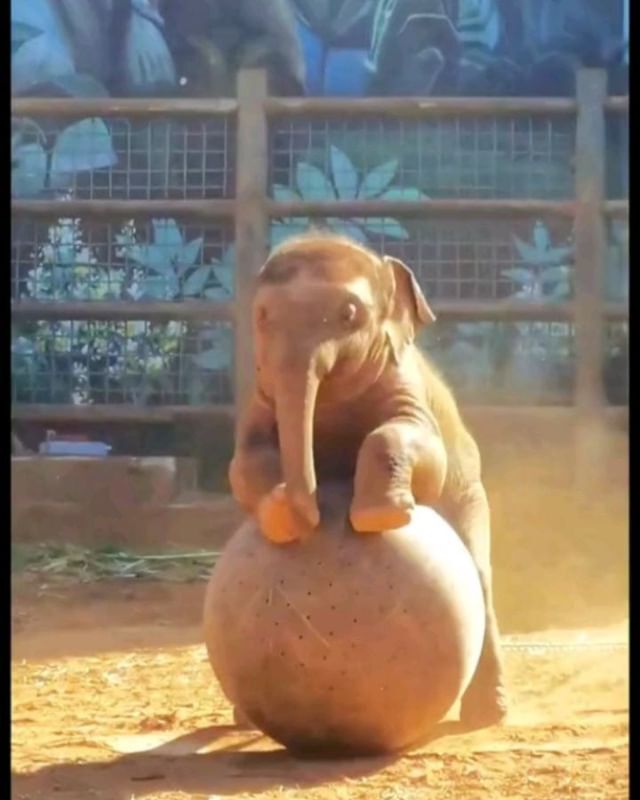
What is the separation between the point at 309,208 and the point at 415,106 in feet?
1.55

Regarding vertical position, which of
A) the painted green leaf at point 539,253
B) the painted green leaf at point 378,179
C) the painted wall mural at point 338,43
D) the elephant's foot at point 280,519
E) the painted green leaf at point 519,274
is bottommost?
the elephant's foot at point 280,519

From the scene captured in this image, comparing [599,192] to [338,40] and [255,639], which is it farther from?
[255,639]

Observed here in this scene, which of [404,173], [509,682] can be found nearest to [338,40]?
[404,173]

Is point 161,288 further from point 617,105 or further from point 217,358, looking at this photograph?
point 617,105

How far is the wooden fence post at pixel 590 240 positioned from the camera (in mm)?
5672

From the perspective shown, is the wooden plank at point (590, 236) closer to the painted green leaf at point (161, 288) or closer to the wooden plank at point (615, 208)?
the wooden plank at point (615, 208)

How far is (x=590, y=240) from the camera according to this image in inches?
224

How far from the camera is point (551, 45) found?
5.53 metres

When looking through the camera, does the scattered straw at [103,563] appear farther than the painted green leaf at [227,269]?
Yes

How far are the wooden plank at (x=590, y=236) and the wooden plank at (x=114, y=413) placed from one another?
1.21m

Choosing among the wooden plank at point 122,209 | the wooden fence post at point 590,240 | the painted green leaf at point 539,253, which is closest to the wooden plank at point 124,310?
the wooden plank at point 122,209

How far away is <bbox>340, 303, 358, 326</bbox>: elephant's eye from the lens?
423 centimetres

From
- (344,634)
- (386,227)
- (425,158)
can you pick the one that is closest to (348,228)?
(386,227)

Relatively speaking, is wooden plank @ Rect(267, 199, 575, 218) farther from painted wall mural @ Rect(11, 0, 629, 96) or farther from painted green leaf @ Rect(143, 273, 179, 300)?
painted green leaf @ Rect(143, 273, 179, 300)
